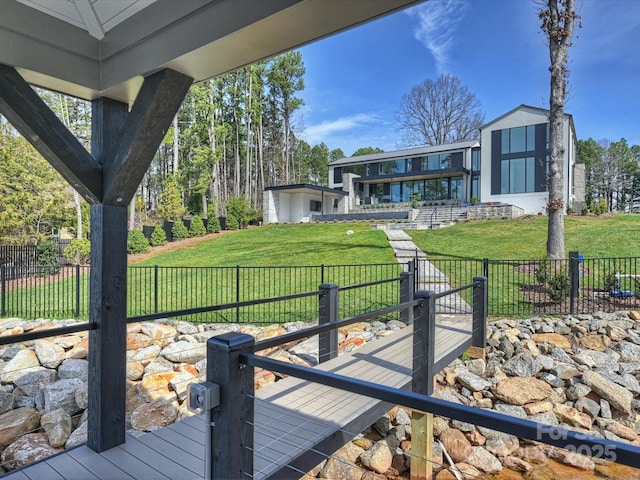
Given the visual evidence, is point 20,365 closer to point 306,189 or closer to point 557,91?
point 557,91

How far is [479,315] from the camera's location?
5953mm

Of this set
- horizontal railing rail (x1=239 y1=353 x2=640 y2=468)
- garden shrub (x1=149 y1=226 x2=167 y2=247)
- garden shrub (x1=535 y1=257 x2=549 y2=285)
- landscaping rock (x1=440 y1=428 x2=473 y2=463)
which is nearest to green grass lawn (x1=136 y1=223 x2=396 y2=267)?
garden shrub (x1=149 y1=226 x2=167 y2=247)

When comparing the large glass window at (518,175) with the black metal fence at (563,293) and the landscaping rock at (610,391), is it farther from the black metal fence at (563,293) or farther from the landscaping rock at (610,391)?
the landscaping rock at (610,391)

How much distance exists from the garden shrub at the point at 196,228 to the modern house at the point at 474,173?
6.15 m

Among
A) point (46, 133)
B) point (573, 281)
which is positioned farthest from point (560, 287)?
point (46, 133)

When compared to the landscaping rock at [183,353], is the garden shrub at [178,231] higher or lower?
higher

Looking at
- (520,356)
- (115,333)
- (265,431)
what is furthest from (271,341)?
(520,356)

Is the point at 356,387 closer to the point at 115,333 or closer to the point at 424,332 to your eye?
the point at 115,333

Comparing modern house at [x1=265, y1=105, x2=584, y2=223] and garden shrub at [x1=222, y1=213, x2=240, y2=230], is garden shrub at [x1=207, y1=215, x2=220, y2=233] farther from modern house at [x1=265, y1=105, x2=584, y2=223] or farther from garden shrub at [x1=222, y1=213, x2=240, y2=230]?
modern house at [x1=265, y1=105, x2=584, y2=223]

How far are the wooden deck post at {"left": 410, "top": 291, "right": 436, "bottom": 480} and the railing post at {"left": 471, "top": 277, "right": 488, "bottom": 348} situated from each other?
2.16 meters

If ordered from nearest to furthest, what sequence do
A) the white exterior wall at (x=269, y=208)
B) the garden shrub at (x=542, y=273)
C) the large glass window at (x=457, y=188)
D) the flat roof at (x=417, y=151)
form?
1. the garden shrub at (x=542, y=273)
2. the white exterior wall at (x=269, y=208)
3. the flat roof at (x=417, y=151)
4. the large glass window at (x=457, y=188)

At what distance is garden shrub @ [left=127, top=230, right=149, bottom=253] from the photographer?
17209mm

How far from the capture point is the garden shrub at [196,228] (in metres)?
21.6

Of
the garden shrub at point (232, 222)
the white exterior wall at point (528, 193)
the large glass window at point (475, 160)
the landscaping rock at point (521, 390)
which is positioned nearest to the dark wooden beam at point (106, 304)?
the landscaping rock at point (521, 390)
